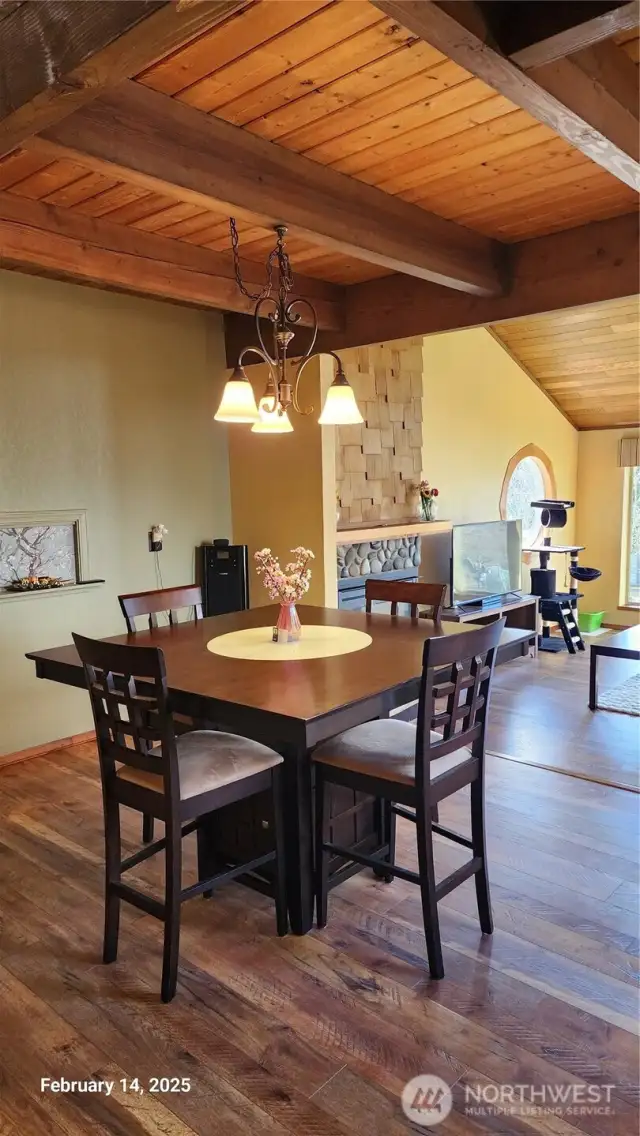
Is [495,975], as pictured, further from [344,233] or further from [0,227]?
[0,227]

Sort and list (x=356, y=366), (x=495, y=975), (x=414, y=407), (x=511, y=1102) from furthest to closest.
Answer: (x=414, y=407) < (x=356, y=366) < (x=495, y=975) < (x=511, y=1102)

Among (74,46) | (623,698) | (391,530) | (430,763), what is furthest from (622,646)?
(74,46)

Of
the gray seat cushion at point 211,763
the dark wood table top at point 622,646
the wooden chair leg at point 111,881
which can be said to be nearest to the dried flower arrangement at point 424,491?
the dark wood table top at point 622,646

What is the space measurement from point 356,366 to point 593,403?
342 centimetres

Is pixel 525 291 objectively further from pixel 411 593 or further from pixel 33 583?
pixel 33 583

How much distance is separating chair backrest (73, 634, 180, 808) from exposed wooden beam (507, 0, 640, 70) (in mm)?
1635

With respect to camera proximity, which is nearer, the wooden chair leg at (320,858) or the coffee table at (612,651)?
the wooden chair leg at (320,858)

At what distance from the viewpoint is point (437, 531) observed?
18.5ft

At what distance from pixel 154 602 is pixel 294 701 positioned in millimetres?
1375

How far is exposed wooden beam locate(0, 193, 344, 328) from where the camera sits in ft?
9.78

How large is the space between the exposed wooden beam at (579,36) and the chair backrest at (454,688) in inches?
52.6

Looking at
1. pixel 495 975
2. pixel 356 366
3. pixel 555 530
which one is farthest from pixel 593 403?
pixel 495 975

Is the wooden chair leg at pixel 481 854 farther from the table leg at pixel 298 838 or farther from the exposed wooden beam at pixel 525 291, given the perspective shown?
the exposed wooden beam at pixel 525 291

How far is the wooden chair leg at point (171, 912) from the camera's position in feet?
6.63
